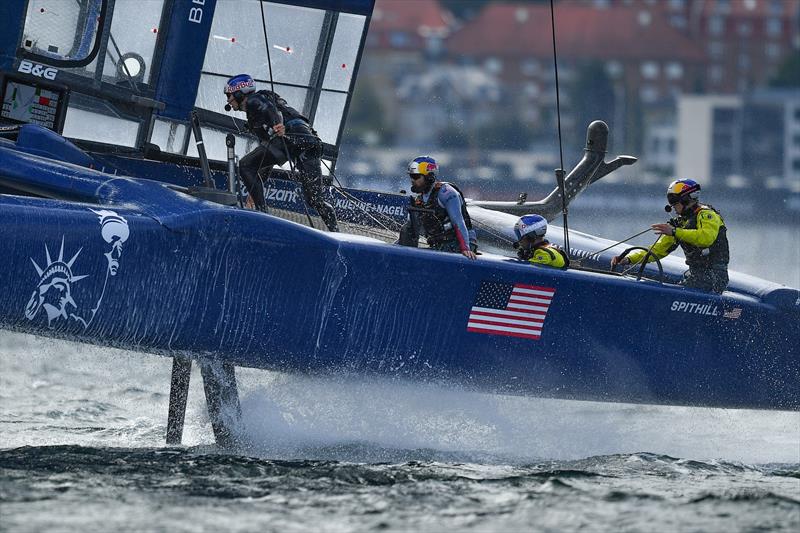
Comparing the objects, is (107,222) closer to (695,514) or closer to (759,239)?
(695,514)

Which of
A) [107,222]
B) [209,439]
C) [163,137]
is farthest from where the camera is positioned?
[163,137]

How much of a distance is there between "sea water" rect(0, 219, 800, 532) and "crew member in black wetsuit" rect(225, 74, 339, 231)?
1062mm

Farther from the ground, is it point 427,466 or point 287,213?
point 287,213

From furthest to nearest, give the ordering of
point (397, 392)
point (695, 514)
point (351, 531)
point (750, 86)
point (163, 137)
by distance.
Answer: point (750, 86), point (163, 137), point (397, 392), point (695, 514), point (351, 531)

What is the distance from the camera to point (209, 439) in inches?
346

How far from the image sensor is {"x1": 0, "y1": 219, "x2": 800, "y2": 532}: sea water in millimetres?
6609

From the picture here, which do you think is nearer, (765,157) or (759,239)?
(759,239)

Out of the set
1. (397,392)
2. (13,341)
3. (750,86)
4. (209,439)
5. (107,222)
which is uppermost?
(750,86)

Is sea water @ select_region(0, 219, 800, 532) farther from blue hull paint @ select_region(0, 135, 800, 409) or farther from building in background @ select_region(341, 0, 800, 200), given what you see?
building in background @ select_region(341, 0, 800, 200)

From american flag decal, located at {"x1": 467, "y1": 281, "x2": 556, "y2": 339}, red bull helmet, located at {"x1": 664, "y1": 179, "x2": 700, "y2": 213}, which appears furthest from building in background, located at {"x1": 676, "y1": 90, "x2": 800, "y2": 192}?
american flag decal, located at {"x1": 467, "y1": 281, "x2": 556, "y2": 339}

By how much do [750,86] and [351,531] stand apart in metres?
74.7

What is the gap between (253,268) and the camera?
25.0 feet

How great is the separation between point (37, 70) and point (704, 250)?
4.04 meters

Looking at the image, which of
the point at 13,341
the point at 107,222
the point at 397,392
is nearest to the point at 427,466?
the point at 397,392
